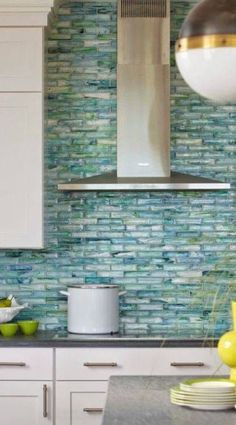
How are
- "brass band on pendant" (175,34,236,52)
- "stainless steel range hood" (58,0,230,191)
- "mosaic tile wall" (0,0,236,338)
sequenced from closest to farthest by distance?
"brass band on pendant" (175,34,236,52), "stainless steel range hood" (58,0,230,191), "mosaic tile wall" (0,0,236,338)

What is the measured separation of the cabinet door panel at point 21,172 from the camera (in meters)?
5.33

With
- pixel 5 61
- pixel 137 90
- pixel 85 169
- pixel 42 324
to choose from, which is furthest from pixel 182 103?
pixel 42 324

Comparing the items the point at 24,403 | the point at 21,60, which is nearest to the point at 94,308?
the point at 24,403

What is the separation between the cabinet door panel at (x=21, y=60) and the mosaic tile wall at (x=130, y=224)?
34 cm

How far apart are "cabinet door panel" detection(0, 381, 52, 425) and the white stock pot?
16.4 inches

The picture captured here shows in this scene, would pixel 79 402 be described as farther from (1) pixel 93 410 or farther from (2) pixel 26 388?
(2) pixel 26 388

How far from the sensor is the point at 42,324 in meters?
5.64

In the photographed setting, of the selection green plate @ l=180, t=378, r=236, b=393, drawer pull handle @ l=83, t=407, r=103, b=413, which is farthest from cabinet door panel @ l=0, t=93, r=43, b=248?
green plate @ l=180, t=378, r=236, b=393

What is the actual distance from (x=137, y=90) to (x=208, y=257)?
1.00 metres

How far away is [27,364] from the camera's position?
5.11 meters

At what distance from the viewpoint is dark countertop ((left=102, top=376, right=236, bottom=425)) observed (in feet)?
9.34

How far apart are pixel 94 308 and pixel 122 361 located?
0.36m

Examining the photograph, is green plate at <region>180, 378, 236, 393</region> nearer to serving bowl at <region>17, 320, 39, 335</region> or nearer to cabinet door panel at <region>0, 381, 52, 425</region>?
cabinet door panel at <region>0, 381, 52, 425</region>

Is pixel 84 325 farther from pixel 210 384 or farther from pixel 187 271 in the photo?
pixel 210 384
